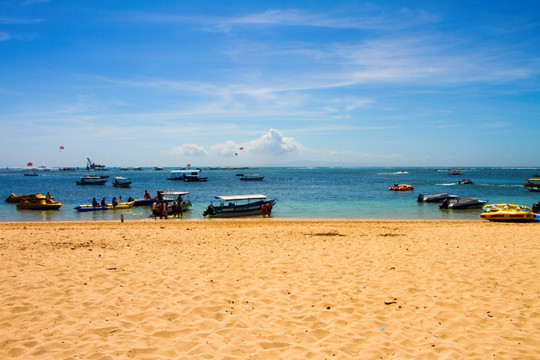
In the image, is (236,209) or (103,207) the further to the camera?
(103,207)

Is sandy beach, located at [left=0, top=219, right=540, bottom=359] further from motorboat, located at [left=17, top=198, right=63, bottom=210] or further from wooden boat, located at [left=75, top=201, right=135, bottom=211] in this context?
motorboat, located at [left=17, top=198, right=63, bottom=210]

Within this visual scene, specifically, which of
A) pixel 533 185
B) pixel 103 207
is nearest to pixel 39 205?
pixel 103 207

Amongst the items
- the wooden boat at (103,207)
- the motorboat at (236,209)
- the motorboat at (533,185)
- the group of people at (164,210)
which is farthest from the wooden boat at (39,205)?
the motorboat at (533,185)

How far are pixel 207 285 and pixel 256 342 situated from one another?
306 centimetres

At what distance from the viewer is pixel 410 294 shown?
7902mm

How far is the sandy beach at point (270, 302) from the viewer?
5566mm

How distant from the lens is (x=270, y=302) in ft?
24.5

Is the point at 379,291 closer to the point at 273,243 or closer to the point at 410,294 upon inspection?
the point at 410,294

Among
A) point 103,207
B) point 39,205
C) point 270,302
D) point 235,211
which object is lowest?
point 235,211

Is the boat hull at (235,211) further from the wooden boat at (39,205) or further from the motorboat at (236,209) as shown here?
the wooden boat at (39,205)

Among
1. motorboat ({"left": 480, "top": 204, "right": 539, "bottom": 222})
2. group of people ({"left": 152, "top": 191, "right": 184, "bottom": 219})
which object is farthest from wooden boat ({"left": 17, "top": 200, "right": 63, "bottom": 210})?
motorboat ({"left": 480, "top": 204, "right": 539, "bottom": 222})

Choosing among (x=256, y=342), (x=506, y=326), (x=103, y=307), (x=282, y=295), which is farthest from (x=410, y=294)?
(x=103, y=307)

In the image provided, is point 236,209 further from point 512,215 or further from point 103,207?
point 512,215

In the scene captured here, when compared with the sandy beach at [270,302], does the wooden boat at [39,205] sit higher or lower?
lower
